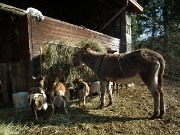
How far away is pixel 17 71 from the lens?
8.76 m

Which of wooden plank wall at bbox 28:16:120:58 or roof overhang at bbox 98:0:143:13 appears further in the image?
roof overhang at bbox 98:0:143:13

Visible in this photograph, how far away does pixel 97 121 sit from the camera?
23.9 feet

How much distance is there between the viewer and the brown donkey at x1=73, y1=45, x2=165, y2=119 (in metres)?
7.54

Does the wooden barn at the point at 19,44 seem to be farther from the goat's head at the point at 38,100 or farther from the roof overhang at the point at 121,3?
the roof overhang at the point at 121,3

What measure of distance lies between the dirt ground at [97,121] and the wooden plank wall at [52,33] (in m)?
2.05

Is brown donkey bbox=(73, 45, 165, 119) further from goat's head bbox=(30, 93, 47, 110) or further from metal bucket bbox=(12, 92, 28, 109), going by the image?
metal bucket bbox=(12, 92, 28, 109)

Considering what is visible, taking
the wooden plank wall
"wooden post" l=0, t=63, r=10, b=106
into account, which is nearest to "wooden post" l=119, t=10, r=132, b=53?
the wooden plank wall

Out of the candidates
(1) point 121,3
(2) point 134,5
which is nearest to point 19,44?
(1) point 121,3

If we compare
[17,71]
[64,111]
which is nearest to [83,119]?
[64,111]

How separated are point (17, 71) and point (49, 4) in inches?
310

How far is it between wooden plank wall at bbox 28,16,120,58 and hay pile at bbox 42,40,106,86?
27 cm

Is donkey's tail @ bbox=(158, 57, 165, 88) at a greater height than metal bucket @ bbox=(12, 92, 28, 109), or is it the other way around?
donkey's tail @ bbox=(158, 57, 165, 88)

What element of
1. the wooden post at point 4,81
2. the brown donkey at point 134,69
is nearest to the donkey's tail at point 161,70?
the brown donkey at point 134,69

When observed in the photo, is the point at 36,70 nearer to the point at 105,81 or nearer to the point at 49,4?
the point at 105,81
